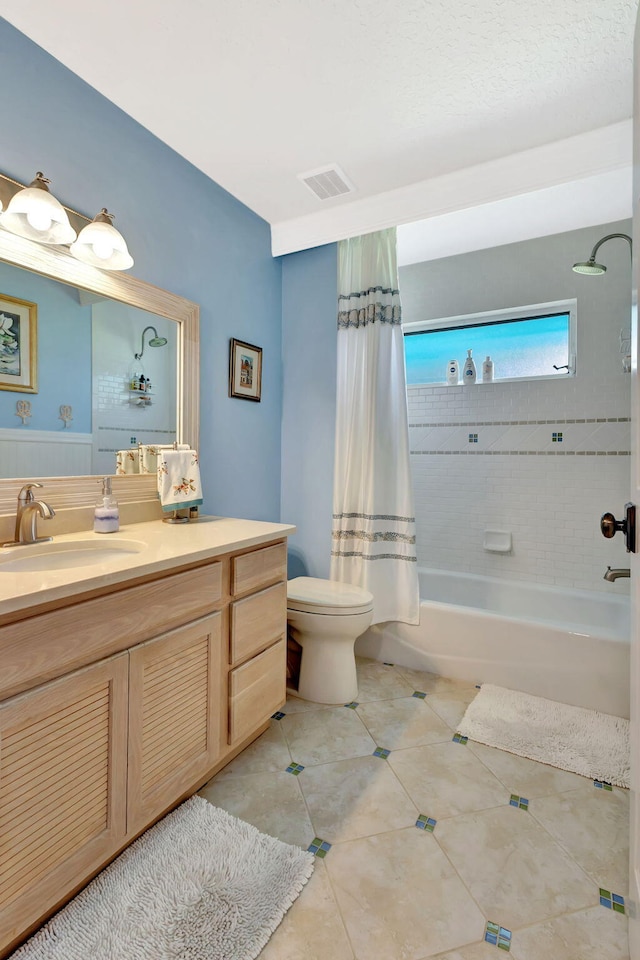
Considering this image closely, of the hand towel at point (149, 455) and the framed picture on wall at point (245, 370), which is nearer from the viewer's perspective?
the hand towel at point (149, 455)

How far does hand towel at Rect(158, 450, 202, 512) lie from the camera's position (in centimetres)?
180

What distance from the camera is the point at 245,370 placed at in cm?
243

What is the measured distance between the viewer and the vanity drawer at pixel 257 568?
5.09 ft

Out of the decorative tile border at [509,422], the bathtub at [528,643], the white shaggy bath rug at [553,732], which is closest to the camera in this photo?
the white shaggy bath rug at [553,732]

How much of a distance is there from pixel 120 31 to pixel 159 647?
1925 millimetres

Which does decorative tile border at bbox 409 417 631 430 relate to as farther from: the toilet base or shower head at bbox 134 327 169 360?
shower head at bbox 134 327 169 360

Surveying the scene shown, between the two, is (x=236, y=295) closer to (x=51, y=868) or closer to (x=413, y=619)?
(x=413, y=619)

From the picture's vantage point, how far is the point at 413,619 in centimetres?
242

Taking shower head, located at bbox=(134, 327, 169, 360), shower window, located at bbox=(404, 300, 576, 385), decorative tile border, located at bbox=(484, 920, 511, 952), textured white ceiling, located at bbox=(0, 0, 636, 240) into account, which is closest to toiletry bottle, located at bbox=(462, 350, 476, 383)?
shower window, located at bbox=(404, 300, 576, 385)

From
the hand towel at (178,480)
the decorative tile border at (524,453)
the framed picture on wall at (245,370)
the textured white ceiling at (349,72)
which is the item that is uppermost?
the textured white ceiling at (349,72)

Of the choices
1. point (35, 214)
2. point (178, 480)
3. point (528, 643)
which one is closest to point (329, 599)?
point (178, 480)

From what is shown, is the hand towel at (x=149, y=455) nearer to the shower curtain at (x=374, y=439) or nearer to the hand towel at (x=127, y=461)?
the hand towel at (x=127, y=461)

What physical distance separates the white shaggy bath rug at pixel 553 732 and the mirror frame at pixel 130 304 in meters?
1.71

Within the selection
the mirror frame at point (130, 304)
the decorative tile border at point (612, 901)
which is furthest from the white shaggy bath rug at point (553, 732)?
the mirror frame at point (130, 304)
